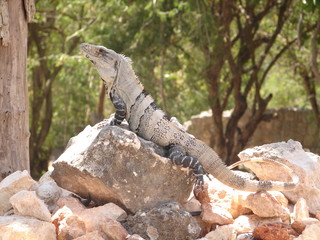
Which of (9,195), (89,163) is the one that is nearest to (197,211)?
(89,163)

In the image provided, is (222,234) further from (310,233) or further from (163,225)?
(310,233)

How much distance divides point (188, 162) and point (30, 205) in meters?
1.59

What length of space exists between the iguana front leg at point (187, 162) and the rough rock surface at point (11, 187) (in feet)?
4.66

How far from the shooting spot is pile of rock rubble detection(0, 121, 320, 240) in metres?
4.49

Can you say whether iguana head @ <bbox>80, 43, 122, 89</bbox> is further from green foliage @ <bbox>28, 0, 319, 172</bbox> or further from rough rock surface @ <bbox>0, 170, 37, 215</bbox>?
green foliage @ <bbox>28, 0, 319, 172</bbox>

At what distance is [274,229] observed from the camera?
15.3 feet

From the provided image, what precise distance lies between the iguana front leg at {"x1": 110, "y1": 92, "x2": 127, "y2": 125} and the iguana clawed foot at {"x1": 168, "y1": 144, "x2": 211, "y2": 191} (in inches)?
24.5

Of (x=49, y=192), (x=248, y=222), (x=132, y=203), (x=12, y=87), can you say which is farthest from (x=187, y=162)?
(x=12, y=87)

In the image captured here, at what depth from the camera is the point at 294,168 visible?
5.48m

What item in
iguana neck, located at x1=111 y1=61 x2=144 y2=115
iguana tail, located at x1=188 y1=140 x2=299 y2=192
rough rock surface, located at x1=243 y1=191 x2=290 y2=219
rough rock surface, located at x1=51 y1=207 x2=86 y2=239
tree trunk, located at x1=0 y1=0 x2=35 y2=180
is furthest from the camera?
tree trunk, located at x1=0 y1=0 x2=35 y2=180

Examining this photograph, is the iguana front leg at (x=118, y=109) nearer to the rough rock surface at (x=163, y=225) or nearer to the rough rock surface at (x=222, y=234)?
the rough rock surface at (x=163, y=225)

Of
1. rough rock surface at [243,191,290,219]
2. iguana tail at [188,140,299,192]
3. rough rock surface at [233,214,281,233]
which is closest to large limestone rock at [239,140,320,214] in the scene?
iguana tail at [188,140,299,192]

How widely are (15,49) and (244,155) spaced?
2.80m

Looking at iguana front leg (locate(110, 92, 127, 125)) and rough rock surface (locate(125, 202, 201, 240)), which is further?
iguana front leg (locate(110, 92, 127, 125))
